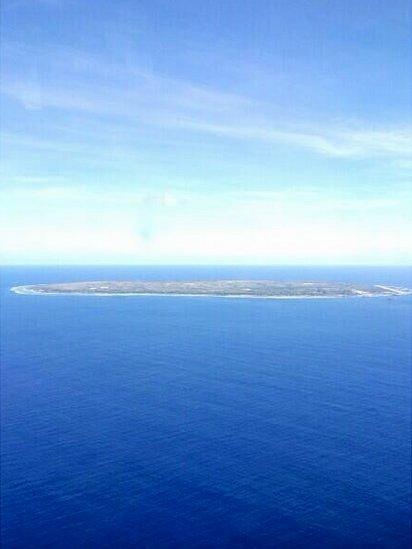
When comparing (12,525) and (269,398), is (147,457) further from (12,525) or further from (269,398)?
(269,398)

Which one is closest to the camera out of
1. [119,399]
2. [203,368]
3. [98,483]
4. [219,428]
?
[98,483]

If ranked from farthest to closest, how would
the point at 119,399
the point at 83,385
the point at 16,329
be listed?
the point at 16,329 → the point at 83,385 → the point at 119,399

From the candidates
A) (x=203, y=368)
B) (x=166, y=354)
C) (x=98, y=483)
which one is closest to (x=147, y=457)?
(x=98, y=483)

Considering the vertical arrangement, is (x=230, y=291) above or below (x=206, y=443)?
above

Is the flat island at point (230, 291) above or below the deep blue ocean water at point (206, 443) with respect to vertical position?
above

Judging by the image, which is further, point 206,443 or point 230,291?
point 230,291

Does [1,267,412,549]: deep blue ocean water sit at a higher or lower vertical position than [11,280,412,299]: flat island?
lower

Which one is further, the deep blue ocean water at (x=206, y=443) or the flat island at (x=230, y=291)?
the flat island at (x=230, y=291)

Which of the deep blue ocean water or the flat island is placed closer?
the deep blue ocean water
